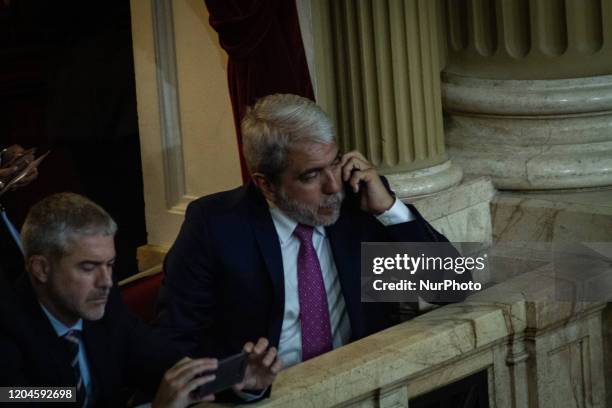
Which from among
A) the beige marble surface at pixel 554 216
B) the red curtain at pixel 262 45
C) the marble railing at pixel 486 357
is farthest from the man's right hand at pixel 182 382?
the beige marble surface at pixel 554 216

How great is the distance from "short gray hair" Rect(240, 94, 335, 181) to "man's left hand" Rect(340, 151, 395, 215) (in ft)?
0.45

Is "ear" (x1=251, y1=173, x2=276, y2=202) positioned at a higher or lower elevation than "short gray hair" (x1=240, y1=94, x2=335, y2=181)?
lower

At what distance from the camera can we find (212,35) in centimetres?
505

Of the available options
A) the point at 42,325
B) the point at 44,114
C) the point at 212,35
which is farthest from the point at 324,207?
the point at 44,114

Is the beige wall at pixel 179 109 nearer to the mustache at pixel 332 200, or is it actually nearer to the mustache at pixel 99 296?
the mustache at pixel 332 200

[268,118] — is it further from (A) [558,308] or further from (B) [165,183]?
(B) [165,183]

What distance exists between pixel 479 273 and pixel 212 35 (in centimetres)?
130

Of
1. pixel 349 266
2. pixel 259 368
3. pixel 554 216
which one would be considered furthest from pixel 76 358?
pixel 554 216

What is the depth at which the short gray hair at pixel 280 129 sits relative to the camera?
380cm

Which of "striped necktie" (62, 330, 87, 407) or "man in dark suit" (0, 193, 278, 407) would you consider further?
"striped necktie" (62, 330, 87, 407)

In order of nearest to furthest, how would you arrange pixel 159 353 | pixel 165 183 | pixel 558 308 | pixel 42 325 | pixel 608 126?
pixel 42 325 < pixel 159 353 < pixel 558 308 < pixel 608 126 < pixel 165 183

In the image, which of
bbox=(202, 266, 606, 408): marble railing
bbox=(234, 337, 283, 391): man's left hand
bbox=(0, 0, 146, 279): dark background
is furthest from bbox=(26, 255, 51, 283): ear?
bbox=(0, 0, 146, 279): dark background

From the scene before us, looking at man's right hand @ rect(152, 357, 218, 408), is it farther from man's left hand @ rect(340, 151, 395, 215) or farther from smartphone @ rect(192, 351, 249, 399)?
man's left hand @ rect(340, 151, 395, 215)

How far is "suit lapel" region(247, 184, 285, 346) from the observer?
3877mm
